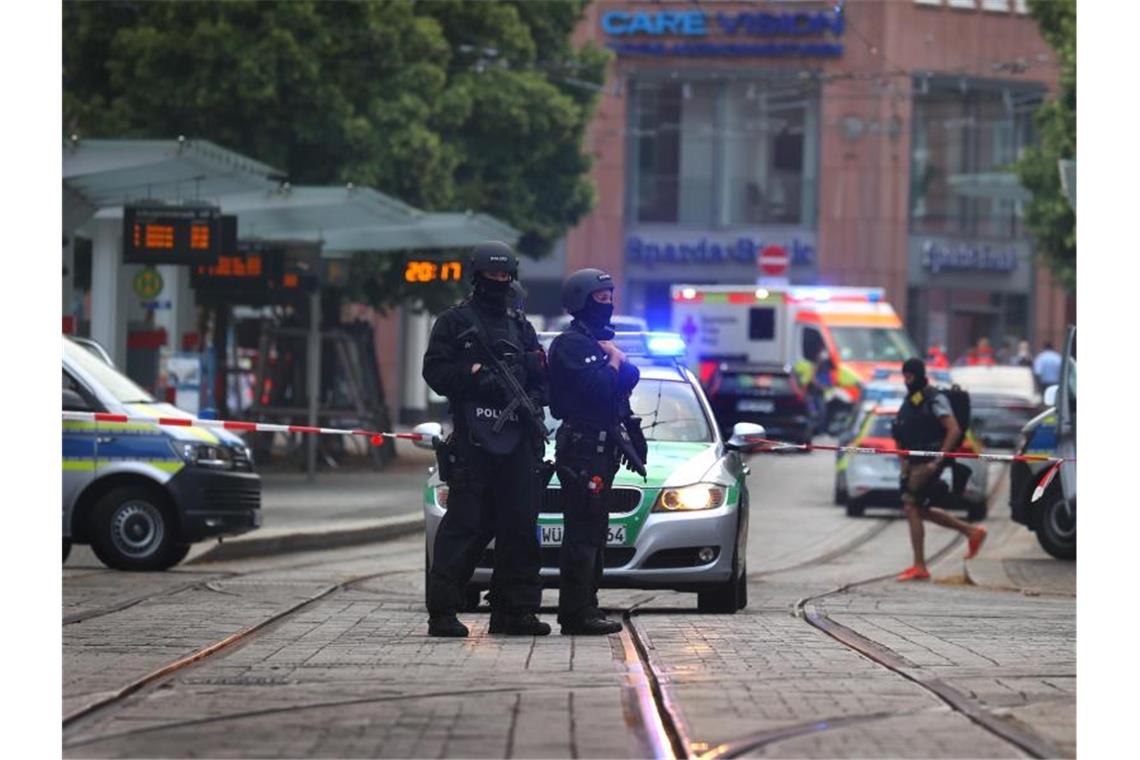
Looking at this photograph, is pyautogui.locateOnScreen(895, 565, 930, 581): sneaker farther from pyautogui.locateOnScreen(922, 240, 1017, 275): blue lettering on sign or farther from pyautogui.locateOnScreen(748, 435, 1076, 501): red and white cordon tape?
pyautogui.locateOnScreen(922, 240, 1017, 275): blue lettering on sign

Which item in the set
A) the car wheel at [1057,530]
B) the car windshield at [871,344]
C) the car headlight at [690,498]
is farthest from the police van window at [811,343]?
the car headlight at [690,498]

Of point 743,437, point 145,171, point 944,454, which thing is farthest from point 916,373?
point 145,171

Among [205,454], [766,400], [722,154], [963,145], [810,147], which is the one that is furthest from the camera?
[963,145]

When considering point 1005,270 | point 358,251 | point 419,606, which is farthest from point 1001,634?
point 1005,270

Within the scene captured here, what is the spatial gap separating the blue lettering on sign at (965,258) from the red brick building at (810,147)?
0.13 ft

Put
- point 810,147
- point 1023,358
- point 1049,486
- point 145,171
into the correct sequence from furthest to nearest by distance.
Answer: point 810,147, point 1023,358, point 145,171, point 1049,486

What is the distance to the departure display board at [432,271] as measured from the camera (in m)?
32.4

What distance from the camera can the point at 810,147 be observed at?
203 ft

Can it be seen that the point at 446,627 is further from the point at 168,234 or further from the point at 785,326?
the point at 785,326

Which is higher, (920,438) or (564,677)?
(920,438)

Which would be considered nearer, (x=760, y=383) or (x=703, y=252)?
(x=760, y=383)

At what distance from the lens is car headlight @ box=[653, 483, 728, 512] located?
14.4 metres

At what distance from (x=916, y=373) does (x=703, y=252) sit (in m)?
42.2
